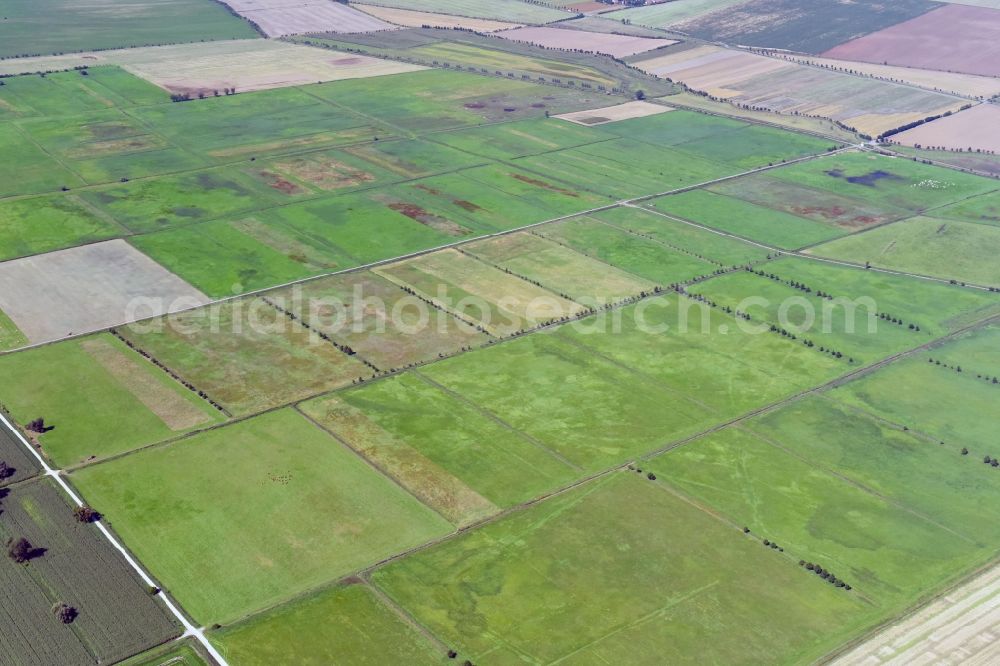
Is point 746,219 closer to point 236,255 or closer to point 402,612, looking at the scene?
point 236,255

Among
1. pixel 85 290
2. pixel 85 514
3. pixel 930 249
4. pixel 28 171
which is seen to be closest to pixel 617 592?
pixel 85 514

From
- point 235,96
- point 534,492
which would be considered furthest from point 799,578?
point 235,96

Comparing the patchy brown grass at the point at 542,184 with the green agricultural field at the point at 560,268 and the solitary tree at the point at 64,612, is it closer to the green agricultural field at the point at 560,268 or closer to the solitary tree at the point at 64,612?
the green agricultural field at the point at 560,268

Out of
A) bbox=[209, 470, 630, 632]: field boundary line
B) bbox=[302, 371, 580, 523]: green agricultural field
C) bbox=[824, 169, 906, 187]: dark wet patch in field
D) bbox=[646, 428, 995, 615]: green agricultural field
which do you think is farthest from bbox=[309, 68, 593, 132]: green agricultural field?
bbox=[209, 470, 630, 632]: field boundary line

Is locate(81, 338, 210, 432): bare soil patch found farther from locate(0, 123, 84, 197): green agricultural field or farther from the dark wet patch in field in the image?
the dark wet patch in field

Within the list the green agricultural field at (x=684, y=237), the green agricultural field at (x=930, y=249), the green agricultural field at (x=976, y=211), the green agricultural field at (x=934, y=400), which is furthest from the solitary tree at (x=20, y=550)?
the green agricultural field at (x=976, y=211)

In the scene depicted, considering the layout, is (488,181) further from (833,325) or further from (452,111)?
(833,325)
